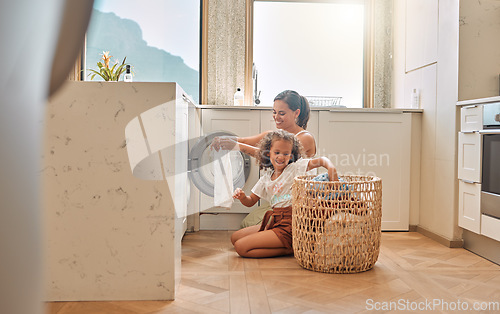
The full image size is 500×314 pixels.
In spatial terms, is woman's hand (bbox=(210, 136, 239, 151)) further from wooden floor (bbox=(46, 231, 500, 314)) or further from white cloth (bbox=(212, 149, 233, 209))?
wooden floor (bbox=(46, 231, 500, 314))

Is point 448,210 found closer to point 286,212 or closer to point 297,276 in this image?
point 286,212

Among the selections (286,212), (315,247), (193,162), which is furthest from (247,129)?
(315,247)

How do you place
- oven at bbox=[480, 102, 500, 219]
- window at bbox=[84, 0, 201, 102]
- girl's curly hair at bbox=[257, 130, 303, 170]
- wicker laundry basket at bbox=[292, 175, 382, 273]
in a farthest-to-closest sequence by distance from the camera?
window at bbox=[84, 0, 201, 102]
girl's curly hair at bbox=[257, 130, 303, 170]
oven at bbox=[480, 102, 500, 219]
wicker laundry basket at bbox=[292, 175, 382, 273]

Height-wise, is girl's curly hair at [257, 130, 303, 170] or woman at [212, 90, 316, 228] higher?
woman at [212, 90, 316, 228]

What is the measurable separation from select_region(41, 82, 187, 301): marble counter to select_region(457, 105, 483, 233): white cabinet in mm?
1764

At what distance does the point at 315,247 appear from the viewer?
2.25 metres

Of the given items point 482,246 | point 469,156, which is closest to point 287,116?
point 469,156

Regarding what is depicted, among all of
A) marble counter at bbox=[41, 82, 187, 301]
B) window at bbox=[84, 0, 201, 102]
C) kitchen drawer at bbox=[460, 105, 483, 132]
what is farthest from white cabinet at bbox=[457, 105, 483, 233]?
window at bbox=[84, 0, 201, 102]

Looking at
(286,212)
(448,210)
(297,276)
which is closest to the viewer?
(297,276)

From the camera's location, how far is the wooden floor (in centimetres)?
175

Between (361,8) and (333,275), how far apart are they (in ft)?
8.67

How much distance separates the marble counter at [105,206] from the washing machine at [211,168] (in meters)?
1.46

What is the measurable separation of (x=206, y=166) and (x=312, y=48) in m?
1.52

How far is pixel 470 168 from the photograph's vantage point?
2.69 m
